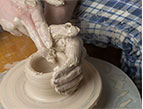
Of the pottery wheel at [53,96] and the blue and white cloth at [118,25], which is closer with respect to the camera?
the pottery wheel at [53,96]

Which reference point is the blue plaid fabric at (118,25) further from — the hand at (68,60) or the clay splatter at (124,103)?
the hand at (68,60)

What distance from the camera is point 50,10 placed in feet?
5.27

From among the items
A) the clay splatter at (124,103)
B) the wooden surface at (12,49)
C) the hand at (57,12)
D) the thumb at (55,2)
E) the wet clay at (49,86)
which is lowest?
the clay splatter at (124,103)

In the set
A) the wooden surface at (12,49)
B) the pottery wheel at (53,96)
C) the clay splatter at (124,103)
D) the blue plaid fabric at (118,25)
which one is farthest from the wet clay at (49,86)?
the wooden surface at (12,49)

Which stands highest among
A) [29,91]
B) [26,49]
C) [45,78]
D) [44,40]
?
[44,40]

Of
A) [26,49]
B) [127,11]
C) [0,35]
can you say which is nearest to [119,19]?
[127,11]

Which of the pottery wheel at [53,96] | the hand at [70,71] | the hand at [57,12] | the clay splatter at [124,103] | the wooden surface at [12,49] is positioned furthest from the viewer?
the wooden surface at [12,49]

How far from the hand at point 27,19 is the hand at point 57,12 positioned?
134mm

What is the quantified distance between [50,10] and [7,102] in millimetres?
751

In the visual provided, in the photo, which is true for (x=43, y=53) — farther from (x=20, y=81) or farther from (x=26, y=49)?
(x=26, y=49)

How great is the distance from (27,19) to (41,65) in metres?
0.34

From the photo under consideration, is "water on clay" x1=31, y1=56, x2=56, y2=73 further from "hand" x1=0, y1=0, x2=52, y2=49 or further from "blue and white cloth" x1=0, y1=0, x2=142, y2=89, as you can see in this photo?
"blue and white cloth" x1=0, y1=0, x2=142, y2=89

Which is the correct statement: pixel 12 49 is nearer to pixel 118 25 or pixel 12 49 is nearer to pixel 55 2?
pixel 55 2

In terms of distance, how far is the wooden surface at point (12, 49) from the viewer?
2.04 meters
